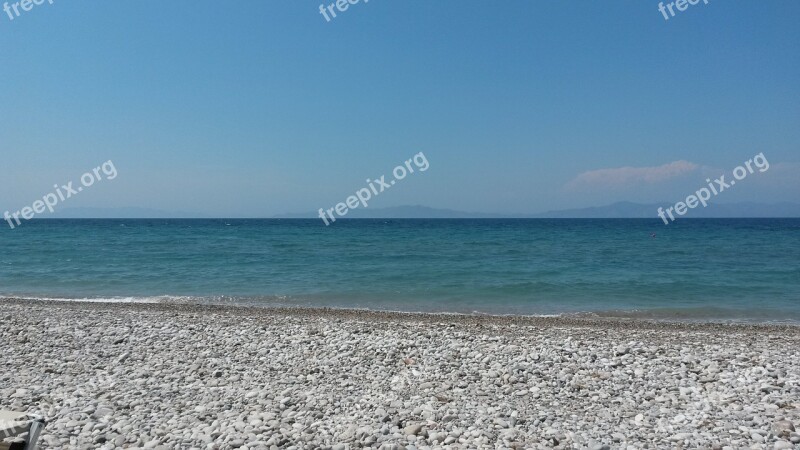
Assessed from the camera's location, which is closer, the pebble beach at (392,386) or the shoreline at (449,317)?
the pebble beach at (392,386)

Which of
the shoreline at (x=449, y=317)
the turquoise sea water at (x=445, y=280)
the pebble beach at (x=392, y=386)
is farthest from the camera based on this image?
the turquoise sea water at (x=445, y=280)

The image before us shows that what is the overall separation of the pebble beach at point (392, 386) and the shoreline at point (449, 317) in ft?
5.19

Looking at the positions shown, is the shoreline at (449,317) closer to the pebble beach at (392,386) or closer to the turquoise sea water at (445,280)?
the turquoise sea water at (445,280)

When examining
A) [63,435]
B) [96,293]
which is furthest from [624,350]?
[96,293]

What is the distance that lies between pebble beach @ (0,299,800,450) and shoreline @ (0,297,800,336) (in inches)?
62.3

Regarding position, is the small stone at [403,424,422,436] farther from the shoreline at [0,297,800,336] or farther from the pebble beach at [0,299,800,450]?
the shoreline at [0,297,800,336]

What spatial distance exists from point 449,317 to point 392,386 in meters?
6.65

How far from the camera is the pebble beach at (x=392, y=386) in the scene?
19.0 ft

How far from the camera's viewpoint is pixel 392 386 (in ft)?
24.4

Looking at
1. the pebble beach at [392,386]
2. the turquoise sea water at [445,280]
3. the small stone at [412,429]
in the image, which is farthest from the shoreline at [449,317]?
the small stone at [412,429]

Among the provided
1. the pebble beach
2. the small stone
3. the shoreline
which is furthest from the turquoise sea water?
the small stone

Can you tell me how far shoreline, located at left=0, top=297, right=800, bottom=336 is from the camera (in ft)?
42.2

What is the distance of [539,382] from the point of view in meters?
7.45

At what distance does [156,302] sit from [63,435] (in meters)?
11.4
